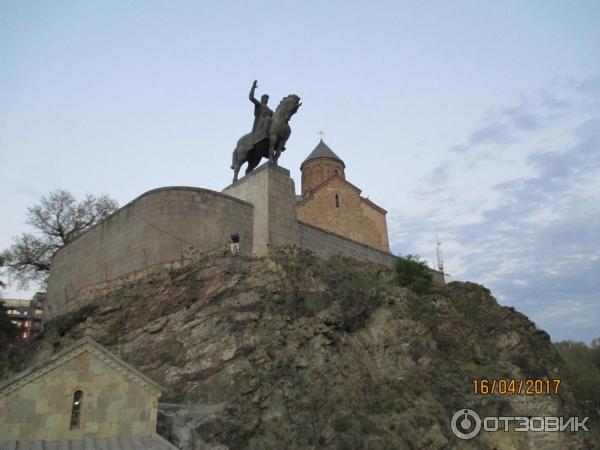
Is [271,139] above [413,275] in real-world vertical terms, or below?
above

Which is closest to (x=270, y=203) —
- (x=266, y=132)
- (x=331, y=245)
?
(x=266, y=132)

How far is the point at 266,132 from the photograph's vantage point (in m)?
19.0

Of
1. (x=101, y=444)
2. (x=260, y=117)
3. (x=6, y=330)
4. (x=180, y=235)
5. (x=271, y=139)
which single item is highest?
(x=260, y=117)

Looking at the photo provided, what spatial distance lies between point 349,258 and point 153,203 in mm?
8945

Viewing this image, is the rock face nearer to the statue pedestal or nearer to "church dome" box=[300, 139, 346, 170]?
the statue pedestal

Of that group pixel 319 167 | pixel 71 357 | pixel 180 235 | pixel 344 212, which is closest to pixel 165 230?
pixel 180 235

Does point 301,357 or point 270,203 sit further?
point 270,203

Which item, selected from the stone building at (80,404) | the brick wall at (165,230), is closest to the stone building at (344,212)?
the brick wall at (165,230)

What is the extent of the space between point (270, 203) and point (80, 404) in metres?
10.2
